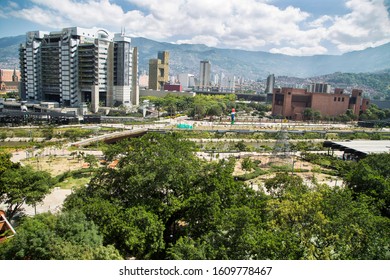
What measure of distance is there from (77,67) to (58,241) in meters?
26.8

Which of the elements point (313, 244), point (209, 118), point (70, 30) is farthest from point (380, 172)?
point (70, 30)

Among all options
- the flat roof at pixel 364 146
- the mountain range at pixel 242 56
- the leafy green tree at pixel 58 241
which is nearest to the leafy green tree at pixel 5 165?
the mountain range at pixel 242 56

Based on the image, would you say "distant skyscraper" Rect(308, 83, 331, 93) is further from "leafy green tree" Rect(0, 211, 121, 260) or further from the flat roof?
"leafy green tree" Rect(0, 211, 121, 260)

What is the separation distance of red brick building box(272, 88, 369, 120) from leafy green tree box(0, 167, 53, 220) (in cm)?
2800

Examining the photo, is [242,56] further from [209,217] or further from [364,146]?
[209,217]

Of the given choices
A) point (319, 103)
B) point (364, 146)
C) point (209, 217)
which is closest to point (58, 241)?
point (209, 217)

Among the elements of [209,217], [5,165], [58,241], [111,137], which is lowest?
[111,137]

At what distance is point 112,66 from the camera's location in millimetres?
28719

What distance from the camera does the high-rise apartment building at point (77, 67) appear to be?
1084 inches

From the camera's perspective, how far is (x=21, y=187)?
732 cm

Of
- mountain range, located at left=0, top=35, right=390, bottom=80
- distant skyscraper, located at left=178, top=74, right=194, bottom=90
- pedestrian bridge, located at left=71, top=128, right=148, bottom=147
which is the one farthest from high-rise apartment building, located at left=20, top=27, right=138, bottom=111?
distant skyscraper, located at left=178, top=74, right=194, bottom=90

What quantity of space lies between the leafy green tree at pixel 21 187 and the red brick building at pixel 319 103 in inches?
1102

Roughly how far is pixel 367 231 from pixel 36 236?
15.0ft
